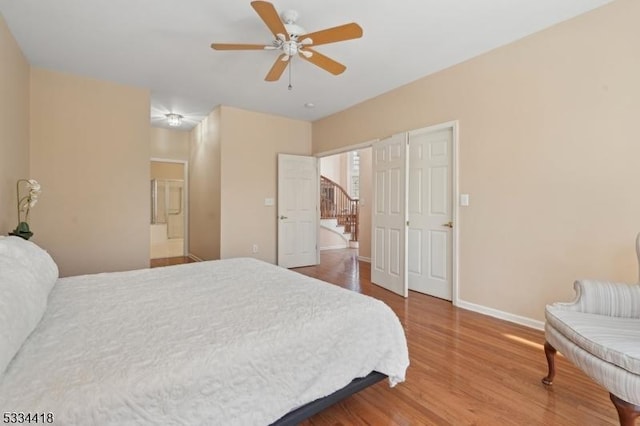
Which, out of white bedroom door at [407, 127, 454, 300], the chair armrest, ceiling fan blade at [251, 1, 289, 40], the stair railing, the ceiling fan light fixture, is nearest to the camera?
the chair armrest

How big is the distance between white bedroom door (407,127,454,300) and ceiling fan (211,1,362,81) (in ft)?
5.27

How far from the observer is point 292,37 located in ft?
7.92

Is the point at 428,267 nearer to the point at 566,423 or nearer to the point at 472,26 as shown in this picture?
the point at 566,423

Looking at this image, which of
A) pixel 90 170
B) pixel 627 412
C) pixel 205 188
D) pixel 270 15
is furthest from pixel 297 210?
pixel 627 412

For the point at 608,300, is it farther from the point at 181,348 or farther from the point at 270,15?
the point at 270,15

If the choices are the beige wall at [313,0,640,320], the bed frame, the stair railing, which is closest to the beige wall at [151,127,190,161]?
the stair railing

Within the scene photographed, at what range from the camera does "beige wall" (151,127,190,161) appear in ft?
19.4

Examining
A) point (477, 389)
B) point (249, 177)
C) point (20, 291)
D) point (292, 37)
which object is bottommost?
point (477, 389)

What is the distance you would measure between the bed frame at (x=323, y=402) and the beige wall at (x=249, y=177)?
3.58 metres

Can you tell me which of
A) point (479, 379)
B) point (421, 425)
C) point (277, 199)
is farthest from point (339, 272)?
point (421, 425)

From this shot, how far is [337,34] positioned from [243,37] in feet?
3.59

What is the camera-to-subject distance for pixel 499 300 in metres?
2.99

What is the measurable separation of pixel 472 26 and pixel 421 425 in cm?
303

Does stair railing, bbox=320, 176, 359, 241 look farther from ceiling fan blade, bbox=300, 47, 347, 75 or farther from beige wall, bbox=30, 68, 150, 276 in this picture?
ceiling fan blade, bbox=300, 47, 347, 75
